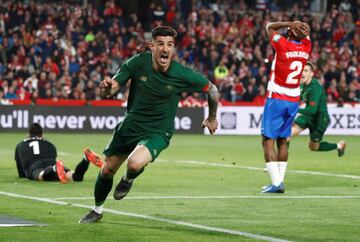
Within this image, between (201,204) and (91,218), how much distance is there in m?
2.50

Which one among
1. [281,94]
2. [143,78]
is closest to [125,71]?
[143,78]

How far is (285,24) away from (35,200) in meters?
4.07

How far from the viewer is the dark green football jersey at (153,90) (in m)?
11.3

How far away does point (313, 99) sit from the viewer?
837 inches

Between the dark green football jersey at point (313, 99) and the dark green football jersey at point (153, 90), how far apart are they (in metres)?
9.36

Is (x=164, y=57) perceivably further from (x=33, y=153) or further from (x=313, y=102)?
(x=313, y=102)

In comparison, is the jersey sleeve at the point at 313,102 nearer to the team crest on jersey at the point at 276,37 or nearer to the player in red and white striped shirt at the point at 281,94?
the player in red and white striped shirt at the point at 281,94

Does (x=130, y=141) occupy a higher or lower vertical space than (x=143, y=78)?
lower

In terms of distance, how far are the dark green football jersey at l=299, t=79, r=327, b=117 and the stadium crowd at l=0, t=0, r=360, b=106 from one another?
1399 cm

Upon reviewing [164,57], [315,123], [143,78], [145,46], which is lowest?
[145,46]

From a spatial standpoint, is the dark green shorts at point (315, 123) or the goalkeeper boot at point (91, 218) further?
the dark green shorts at point (315, 123)

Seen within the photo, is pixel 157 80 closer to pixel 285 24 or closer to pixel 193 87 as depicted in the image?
pixel 193 87

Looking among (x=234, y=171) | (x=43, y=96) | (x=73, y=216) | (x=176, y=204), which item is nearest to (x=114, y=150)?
(x=73, y=216)

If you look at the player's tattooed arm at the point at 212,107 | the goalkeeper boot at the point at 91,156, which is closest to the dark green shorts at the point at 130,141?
the player's tattooed arm at the point at 212,107
